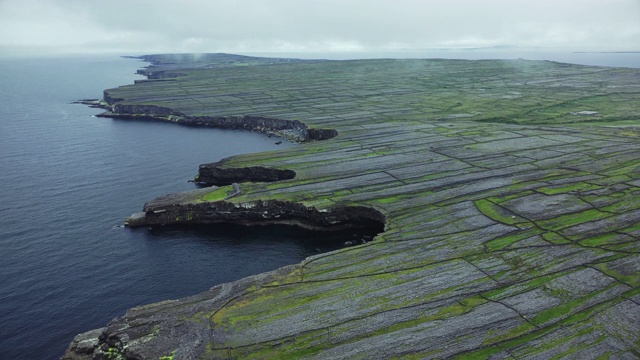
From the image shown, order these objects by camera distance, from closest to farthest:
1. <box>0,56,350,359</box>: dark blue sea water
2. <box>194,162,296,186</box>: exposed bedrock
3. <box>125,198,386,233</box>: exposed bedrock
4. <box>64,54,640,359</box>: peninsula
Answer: <box>64,54,640,359</box>: peninsula, <box>0,56,350,359</box>: dark blue sea water, <box>125,198,386,233</box>: exposed bedrock, <box>194,162,296,186</box>: exposed bedrock

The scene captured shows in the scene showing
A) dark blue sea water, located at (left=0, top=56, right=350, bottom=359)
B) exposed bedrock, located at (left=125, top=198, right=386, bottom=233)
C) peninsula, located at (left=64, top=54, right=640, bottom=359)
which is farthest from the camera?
exposed bedrock, located at (left=125, top=198, right=386, bottom=233)

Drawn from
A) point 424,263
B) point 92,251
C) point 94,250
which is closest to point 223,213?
point 94,250

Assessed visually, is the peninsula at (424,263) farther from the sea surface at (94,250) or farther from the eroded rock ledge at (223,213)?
the sea surface at (94,250)

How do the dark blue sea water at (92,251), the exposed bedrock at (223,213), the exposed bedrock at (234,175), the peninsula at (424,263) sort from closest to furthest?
the peninsula at (424,263) → the dark blue sea water at (92,251) → the exposed bedrock at (223,213) → the exposed bedrock at (234,175)

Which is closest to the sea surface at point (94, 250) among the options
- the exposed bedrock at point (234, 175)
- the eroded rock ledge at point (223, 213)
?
the eroded rock ledge at point (223, 213)

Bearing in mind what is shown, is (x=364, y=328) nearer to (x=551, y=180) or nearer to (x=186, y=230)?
(x=186, y=230)

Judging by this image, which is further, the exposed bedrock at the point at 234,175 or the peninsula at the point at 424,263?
the exposed bedrock at the point at 234,175

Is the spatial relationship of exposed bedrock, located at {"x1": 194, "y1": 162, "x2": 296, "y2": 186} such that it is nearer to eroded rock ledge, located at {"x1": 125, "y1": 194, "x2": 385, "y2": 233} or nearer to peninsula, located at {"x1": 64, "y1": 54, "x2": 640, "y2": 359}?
peninsula, located at {"x1": 64, "y1": 54, "x2": 640, "y2": 359}

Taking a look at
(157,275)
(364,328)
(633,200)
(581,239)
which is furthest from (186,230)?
(633,200)

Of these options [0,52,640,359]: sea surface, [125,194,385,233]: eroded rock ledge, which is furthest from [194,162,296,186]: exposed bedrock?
[125,194,385,233]: eroded rock ledge
